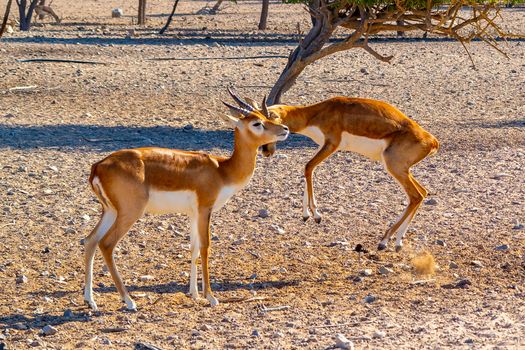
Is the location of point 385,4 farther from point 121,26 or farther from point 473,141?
point 121,26

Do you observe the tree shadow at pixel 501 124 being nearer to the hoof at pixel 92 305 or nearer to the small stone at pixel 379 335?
the small stone at pixel 379 335

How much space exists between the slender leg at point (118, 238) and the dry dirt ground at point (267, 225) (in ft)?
0.45

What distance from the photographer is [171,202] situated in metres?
7.55

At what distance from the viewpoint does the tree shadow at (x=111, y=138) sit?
1321 cm

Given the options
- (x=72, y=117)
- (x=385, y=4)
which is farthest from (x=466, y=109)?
(x=72, y=117)

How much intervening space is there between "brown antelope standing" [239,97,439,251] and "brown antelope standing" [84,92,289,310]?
1712 millimetres

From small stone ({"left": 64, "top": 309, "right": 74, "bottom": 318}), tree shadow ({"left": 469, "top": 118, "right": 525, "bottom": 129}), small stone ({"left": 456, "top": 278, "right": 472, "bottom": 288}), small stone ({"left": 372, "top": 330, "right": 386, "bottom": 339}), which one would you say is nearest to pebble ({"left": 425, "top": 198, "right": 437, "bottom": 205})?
small stone ({"left": 456, "top": 278, "right": 472, "bottom": 288})

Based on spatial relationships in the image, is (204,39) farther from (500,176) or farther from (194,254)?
(194,254)

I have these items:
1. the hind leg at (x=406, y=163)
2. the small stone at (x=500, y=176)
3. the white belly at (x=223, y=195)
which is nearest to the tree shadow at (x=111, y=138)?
the small stone at (x=500, y=176)

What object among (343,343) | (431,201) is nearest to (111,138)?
(431,201)

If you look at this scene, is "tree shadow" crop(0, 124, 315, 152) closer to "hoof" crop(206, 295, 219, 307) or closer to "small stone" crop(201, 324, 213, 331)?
"hoof" crop(206, 295, 219, 307)

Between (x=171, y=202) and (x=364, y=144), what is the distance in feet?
8.65

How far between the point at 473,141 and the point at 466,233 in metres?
4.45

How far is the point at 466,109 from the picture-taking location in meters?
16.7
